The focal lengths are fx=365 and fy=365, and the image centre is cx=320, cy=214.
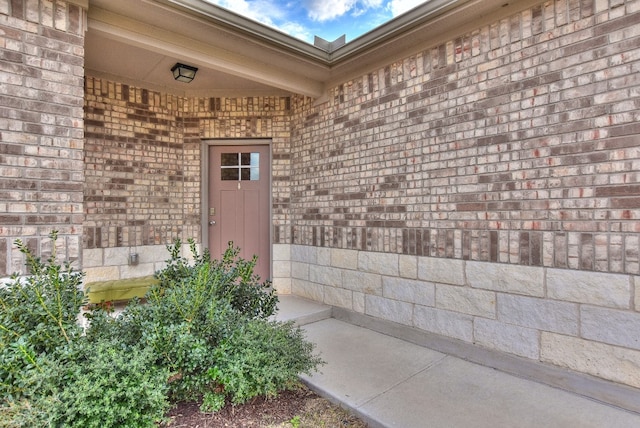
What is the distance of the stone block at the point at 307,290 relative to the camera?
438cm

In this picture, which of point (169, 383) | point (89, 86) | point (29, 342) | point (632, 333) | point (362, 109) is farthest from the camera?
point (89, 86)

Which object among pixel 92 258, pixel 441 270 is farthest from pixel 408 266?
pixel 92 258

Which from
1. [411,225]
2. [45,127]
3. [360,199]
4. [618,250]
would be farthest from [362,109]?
[45,127]

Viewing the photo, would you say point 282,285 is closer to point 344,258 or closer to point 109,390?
point 344,258

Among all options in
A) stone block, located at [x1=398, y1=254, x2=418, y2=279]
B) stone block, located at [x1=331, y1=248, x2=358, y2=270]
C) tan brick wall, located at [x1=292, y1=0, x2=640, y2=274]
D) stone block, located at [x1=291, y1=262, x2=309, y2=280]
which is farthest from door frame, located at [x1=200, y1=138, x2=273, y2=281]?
stone block, located at [x1=398, y1=254, x2=418, y2=279]

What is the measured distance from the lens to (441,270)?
3184mm

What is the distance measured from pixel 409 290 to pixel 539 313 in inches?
43.2

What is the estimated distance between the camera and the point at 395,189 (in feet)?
11.7

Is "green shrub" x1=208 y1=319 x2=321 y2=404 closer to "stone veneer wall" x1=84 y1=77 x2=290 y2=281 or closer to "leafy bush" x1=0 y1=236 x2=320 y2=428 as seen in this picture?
"leafy bush" x1=0 y1=236 x2=320 y2=428

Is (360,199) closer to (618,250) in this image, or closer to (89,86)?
(618,250)

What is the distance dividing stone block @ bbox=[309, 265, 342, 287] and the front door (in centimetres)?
77

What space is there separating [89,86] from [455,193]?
415cm

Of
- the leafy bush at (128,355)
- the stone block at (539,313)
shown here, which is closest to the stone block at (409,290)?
the stone block at (539,313)

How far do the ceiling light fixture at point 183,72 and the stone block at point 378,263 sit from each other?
9.01ft
